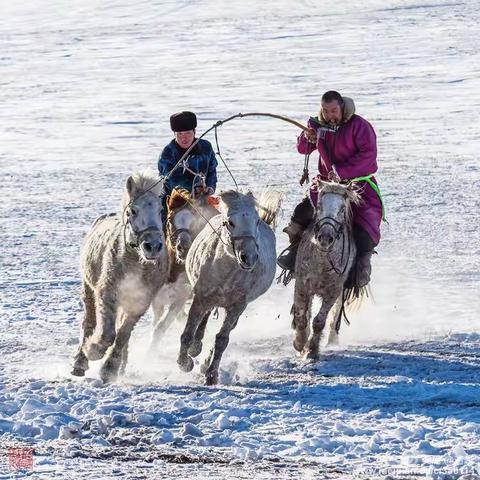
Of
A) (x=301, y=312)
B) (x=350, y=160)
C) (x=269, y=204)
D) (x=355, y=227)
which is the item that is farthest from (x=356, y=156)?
(x=301, y=312)

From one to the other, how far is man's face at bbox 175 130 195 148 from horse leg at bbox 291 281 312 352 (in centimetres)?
150

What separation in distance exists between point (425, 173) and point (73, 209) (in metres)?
6.29

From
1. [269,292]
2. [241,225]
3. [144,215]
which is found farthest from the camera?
[269,292]

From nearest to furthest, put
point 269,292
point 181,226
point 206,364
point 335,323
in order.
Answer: point 206,364 < point 181,226 < point 335,323 < point 269,292

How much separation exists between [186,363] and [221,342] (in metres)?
0.33

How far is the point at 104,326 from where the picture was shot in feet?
28.2

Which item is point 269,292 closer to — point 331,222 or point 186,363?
point 331,222

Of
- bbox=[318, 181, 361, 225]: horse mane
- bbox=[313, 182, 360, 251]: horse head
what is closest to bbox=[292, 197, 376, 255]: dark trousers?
bbox=[318, 181, 361, 225]: horse mane

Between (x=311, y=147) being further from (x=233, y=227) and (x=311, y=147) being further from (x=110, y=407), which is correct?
(x=110, y=407)

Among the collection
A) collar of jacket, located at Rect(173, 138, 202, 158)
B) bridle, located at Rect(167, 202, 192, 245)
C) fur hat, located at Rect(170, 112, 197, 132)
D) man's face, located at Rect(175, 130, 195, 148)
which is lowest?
bridle, located at Rect(167, 202, 192, 245)

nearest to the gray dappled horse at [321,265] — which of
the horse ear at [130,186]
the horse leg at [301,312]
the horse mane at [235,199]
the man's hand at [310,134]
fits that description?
the horse leg at [301,312]

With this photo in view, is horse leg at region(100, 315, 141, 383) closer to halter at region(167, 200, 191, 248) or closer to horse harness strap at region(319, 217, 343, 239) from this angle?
halter at region(167, 200, 191, 248)

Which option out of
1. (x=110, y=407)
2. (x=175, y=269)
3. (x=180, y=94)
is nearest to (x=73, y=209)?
(x=175, y=269)

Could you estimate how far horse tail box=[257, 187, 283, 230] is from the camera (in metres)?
9.83
